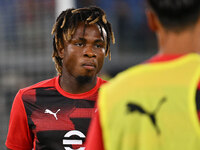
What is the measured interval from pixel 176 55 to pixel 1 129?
353 inches

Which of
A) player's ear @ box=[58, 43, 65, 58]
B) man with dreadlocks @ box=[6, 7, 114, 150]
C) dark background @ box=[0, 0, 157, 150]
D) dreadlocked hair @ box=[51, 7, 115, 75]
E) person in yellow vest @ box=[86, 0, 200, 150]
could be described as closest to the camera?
person in yellow vest @ box=[86, 0, 200, 150]

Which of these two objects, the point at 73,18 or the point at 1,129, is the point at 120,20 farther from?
the point at 73,18

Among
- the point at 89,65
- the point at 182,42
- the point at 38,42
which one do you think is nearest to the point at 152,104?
the point at 182,42

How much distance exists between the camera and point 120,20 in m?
11.4

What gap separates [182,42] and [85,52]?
5.18 ft

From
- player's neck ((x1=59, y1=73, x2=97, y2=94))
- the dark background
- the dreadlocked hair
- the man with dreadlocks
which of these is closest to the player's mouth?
the man with dreadlocks

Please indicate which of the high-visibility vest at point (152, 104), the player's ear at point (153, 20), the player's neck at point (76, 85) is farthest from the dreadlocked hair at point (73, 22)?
the high-visibility vest at point (152, 104)

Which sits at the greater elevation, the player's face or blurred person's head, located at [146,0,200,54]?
blurred person's head, located at [146,0,200,54]

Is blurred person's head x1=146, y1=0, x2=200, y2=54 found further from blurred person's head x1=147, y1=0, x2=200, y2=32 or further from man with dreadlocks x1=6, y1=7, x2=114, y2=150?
man with dreadlocks x1=6, y1=7, x2=114, y2=150

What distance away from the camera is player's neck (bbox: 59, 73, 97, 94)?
313 centimetres

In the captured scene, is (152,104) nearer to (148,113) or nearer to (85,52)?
(148,113)

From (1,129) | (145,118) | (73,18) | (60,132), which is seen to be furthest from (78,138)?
(1,129)

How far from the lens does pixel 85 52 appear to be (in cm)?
304

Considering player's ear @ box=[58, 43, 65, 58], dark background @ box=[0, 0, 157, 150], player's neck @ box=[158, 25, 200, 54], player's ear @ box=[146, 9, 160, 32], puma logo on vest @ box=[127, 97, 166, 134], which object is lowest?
dark background @ box=[0, 0, 157, 150]
